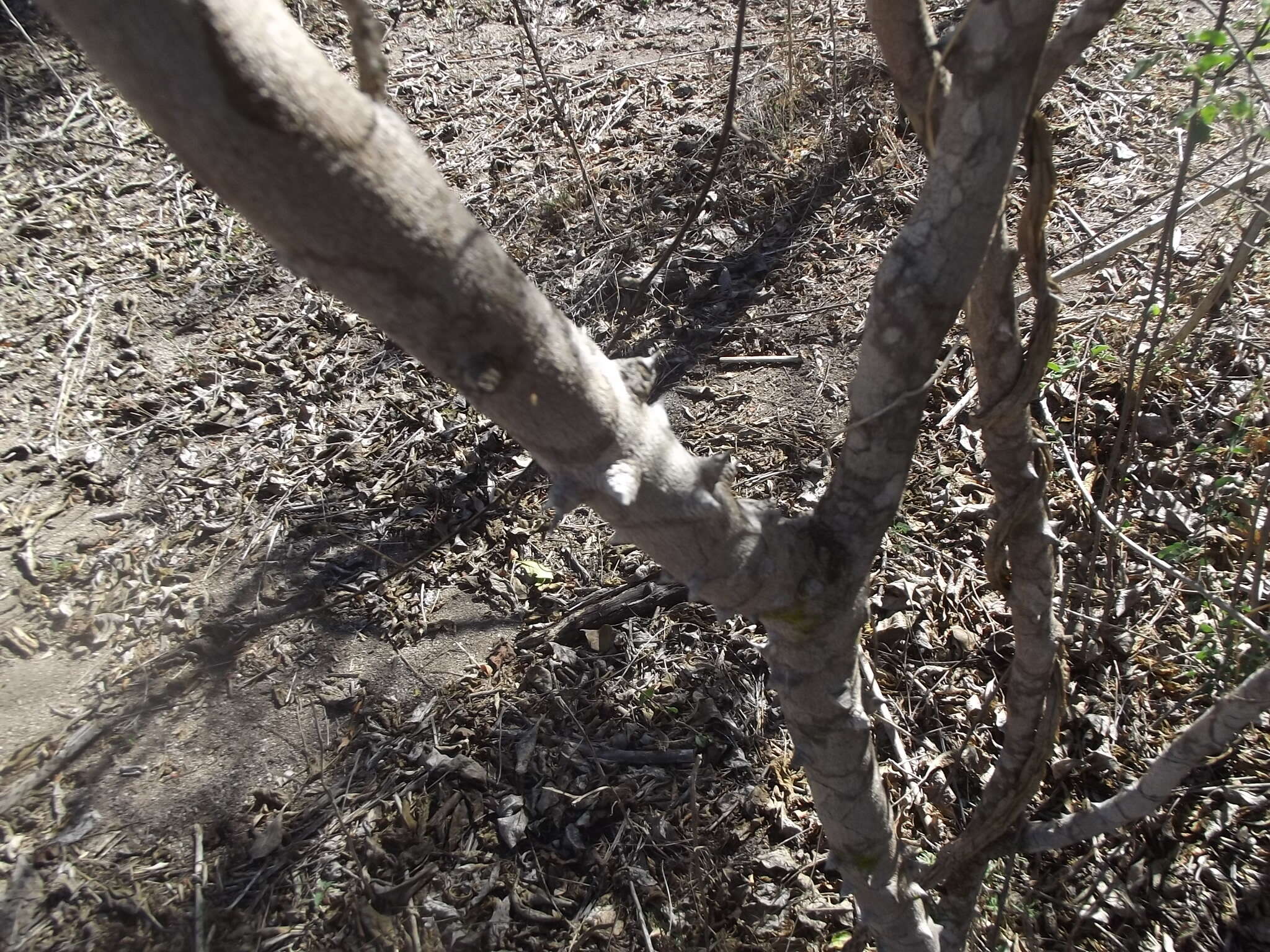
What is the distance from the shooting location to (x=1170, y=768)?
5.46 feet

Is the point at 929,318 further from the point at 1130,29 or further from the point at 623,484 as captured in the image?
the point at 1130,29

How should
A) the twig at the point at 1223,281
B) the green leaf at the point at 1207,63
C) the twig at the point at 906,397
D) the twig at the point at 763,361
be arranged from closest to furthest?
the twig at the point at 906,397 → the green leaf at the point at 1207,63 → the twig at the point at 1223,281 → the twig at the point at 763,361

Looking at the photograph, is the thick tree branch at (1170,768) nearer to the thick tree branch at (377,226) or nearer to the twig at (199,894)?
the thick tree branch at (377,226)

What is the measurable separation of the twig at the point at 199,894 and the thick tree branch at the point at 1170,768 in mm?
2393

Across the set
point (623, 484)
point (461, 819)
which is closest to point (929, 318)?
point (623, 484)

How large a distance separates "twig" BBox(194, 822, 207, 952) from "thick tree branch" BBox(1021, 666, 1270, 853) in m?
2.39

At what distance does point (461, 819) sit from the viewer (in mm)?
2588

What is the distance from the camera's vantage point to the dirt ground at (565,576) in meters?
2.44

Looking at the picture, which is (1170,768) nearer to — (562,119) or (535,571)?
(535,571)

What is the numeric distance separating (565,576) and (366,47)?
256 centimetres

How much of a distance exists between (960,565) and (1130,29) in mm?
3595

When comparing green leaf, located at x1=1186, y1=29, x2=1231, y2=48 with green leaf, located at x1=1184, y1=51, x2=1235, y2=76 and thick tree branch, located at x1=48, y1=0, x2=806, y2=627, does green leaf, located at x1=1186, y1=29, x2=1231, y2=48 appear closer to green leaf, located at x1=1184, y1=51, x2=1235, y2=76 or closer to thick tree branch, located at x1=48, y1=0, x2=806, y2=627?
green leaf, located at x1=1184, y1=51, x2=1235, y2=76

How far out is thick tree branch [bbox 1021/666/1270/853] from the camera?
1.51m

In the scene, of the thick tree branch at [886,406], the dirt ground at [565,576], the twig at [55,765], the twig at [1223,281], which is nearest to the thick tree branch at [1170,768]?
the dirt ground at [565,576]
